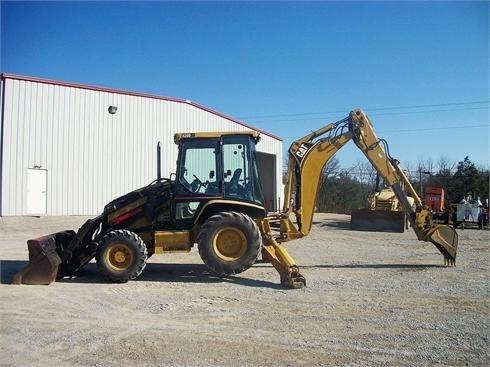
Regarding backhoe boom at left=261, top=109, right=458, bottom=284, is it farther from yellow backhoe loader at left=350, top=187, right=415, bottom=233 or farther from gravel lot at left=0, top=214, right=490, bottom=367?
yellow backhoe loader at left=350, top=187, right=415, bottom=233

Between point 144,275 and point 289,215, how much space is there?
3139mm

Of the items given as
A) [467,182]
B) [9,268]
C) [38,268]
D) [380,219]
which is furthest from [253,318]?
[467,182]

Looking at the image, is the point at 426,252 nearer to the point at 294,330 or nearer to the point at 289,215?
the point at 289,215

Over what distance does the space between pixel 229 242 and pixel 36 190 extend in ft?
48.9

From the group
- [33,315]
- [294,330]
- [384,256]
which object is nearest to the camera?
[294,330]

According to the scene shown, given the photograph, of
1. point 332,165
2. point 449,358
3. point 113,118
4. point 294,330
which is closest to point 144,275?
point 294,330

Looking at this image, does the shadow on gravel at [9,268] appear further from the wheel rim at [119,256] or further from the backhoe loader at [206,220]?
the wheel rim at [119,256]

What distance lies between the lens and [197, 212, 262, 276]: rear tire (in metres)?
9.08

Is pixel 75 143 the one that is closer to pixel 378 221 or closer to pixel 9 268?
pixel 9 268

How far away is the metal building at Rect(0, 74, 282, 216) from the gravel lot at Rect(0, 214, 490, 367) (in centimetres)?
1079

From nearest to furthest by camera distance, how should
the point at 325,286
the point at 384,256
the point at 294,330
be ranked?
1. the point at 294,330
2. the point at 325,286
3. the point at 384,256

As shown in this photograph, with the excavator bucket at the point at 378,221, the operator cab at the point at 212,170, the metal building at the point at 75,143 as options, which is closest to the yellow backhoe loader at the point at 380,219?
the excavator bucket at the point at 378,221

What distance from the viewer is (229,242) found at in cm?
921

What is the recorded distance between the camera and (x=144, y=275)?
10.1 m
